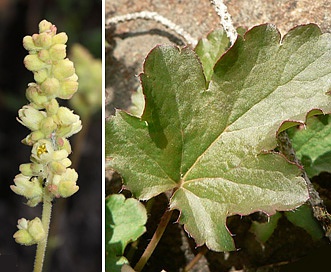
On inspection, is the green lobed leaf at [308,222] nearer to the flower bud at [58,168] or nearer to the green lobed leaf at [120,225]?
the green lobed leaf at [120,225]

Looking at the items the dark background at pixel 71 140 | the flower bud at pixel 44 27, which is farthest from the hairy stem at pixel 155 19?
the dark background at pixel 71 140

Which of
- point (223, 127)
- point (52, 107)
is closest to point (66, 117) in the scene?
point (52, 107)

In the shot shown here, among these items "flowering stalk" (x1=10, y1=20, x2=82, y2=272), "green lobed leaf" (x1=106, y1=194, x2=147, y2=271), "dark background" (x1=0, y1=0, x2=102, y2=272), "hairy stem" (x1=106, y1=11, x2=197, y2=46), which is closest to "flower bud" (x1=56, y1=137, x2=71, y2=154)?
"flowering stalk" (x1=10, y1=20, x2=82, y2=272)

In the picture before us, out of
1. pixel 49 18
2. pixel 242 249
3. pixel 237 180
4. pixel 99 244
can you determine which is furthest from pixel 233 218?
pixel 49 18

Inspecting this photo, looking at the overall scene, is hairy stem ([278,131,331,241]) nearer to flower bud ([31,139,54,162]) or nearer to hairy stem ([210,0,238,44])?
hairy stem ([210,0,238,44])

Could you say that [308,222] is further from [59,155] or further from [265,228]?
[59,155]
